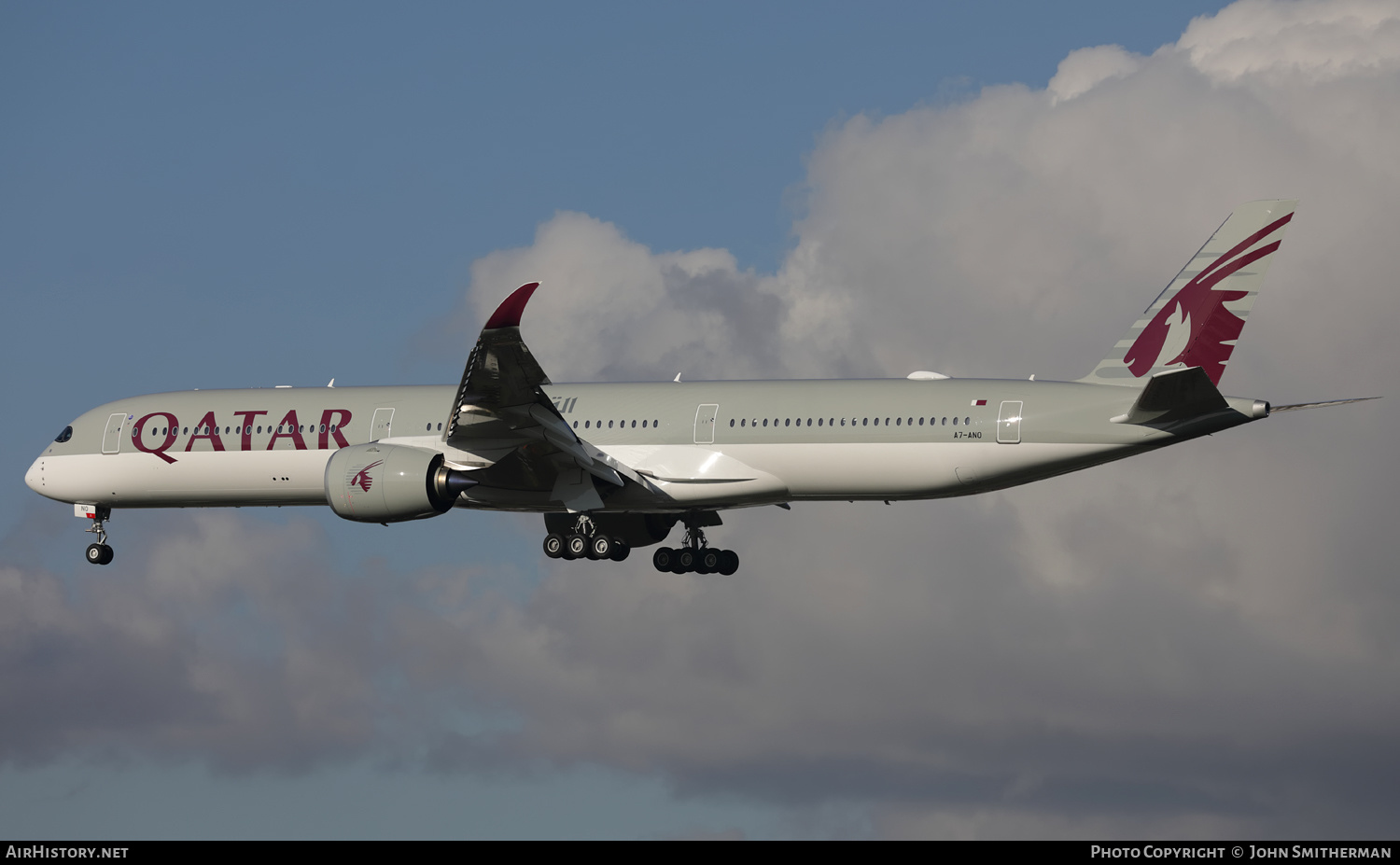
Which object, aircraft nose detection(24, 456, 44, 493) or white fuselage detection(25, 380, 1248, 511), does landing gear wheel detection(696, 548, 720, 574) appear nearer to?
white fuselage detection(25, 380, 1248, 511)

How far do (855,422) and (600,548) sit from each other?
23.2ft

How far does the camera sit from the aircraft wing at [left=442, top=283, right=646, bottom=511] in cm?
2909

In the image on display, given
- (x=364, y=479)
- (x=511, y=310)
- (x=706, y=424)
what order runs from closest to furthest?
(x=511, y=310), (x=364, y=479), (x=706, y=424)

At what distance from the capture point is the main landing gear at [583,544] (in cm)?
3672

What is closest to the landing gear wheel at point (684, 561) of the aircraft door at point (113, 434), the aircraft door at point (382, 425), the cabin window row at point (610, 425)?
the cabin window row at point (610, 425)

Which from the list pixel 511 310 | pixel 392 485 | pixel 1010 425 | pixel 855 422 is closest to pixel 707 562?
pixel 855 422

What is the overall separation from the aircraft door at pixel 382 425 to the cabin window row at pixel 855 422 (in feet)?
25.6

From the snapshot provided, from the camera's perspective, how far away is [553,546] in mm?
37094

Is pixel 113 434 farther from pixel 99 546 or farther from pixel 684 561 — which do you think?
pixel 684 561

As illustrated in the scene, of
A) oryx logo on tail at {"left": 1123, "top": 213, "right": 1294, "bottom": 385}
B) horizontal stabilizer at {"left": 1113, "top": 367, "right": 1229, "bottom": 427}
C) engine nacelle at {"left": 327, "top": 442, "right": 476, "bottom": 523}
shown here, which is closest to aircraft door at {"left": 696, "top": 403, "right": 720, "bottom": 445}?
engine nacelle at {"left": 327, "top": 442, "right": 476, "bottom": 523}

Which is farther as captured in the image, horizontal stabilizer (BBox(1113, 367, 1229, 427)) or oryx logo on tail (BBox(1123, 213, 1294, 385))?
oryx logo on tail (BBox(1123, 213, 1294, 385))

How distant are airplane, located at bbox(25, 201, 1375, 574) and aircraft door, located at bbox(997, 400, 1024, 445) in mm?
28
